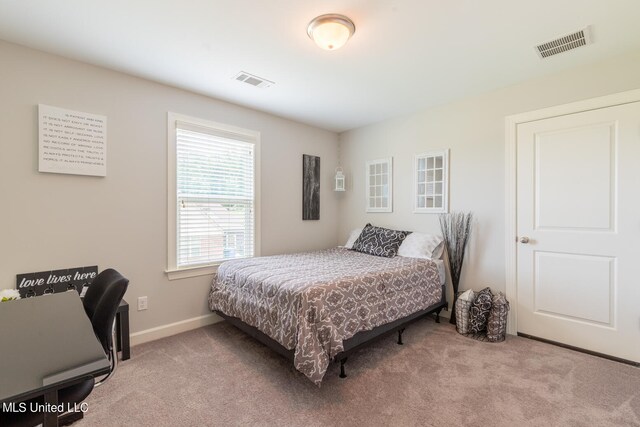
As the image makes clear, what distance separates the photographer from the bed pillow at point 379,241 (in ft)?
10.7

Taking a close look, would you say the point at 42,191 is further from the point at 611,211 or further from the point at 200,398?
the point at 611,211

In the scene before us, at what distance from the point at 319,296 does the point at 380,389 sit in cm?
76

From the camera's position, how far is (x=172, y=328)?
2.79m

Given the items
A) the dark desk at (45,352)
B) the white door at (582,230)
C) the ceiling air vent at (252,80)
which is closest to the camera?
the dark desk at (45,352)

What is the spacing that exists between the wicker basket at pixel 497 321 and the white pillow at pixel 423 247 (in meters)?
0.74

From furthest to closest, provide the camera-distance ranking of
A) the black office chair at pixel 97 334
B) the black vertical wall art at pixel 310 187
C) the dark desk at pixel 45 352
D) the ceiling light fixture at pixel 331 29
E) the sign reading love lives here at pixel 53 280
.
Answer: the black vertical wall art at pixel 310 187, the sign reading love lives here at pixel 53 280, the ceiling light fixture at pixel 331 29, the black office chair at pixel 97 334, the dark desk at pixel 45 352

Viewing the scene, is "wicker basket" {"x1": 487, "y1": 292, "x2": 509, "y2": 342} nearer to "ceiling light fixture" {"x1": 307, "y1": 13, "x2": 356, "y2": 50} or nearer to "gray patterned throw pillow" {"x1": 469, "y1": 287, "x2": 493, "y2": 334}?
"gray patterned throw pillow" {"x1": 469, "y1": 287, "x2": 493, "y2": 334}

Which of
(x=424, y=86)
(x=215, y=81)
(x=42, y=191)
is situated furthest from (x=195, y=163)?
(x=424, y=86)

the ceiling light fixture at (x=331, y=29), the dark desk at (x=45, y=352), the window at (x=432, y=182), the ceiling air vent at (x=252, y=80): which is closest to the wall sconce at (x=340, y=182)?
the window at (x=432, y=182)

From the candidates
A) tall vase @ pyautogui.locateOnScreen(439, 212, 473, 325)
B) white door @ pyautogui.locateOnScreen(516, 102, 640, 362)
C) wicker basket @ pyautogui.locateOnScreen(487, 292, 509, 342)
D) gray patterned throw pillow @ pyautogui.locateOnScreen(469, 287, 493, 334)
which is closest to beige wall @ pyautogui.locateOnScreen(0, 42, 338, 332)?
tall vase @ pyautogui.locateOnScreen(439, 212, 473, 325)

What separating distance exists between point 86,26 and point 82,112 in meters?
0.71

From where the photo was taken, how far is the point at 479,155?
3012 mm

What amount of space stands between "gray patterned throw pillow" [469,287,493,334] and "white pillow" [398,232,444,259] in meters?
0.60

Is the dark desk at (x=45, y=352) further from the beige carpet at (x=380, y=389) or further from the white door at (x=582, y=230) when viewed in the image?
the white door at (x=582, y=230)
